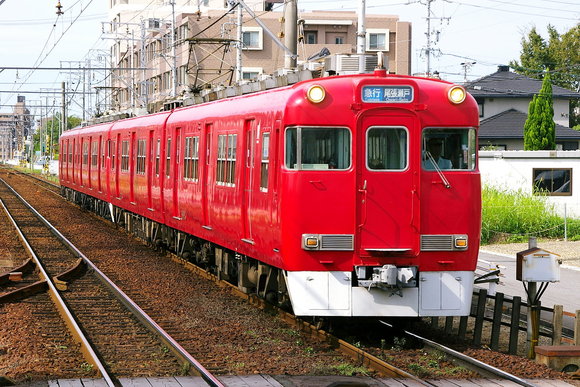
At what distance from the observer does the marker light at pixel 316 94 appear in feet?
33.6

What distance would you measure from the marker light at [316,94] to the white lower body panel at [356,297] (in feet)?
5.90

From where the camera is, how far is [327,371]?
30.0ft

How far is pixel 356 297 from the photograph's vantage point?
10.2 meters

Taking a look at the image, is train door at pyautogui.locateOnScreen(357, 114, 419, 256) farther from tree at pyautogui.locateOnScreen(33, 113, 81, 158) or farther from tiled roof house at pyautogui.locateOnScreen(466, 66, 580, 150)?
tree at pyautogui.locateOnScreen(33, 113, 81, 158)

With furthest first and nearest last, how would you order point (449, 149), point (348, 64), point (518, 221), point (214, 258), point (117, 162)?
point (518, 221)
point (117, 162)
point (214, 258)
point (348, 64)
point (449, 149)

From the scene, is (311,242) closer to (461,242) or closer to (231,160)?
(461,242)

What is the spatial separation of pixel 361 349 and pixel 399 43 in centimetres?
6079

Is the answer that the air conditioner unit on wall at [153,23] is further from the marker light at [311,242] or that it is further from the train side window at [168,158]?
the marker light at [311,242]

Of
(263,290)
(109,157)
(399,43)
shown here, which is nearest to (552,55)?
(399,43)

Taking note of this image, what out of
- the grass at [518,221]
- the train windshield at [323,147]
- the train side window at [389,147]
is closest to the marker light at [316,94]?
the train windshield at [323,147]

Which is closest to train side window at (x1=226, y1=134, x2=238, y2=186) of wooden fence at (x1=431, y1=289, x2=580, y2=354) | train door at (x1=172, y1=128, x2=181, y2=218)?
wooden fence at (x1=431, y1=289, x2=580, y2=354)

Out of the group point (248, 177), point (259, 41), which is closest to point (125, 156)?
point (248, 177)

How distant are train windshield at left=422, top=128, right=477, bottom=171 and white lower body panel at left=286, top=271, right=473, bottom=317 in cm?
117

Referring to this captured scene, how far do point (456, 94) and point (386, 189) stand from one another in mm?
1297
